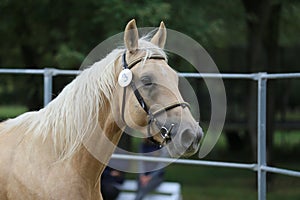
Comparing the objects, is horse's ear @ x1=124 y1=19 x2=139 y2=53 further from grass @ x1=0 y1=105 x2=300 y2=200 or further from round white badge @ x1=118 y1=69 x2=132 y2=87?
grass @ x1=0 y1=105 x2=300 y2=200

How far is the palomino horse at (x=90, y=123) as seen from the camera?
2.72 meters

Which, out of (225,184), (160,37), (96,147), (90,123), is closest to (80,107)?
(90,123)

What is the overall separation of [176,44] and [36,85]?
5.13 m

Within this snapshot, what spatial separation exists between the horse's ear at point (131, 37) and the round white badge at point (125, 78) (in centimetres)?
13

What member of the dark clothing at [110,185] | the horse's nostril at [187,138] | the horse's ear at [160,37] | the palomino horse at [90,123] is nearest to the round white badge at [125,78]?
the palomino horse at [90,123]

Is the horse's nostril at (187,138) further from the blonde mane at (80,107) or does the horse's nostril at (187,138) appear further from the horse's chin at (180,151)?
the blonde mane at (80,107)

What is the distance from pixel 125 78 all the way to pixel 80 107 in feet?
0.95

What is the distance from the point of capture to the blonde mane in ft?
9.35

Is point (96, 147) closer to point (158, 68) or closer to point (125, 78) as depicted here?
point (125, 78)

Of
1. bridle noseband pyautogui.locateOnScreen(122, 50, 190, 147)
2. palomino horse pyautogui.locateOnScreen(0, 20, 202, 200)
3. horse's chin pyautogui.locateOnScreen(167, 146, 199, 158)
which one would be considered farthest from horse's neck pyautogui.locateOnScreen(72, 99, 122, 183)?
horse's chin pyautogui.locateOnScreen(167, 146, 199, 158)

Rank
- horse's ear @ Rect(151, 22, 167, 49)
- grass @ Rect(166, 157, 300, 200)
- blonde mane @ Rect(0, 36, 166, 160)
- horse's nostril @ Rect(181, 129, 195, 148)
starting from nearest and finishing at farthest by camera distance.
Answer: horse's nostril @ Rect(181, 129, 195, 148) < blonde mane @ Rect(0, 36, 166, 160) < horse's ear @ Rect(151, 22, 167, 49) < grass @ Rect(166, 157, 300, 200)

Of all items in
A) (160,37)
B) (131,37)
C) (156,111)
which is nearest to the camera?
(156,111)

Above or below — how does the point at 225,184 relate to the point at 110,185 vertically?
below

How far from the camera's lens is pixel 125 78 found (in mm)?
2764
